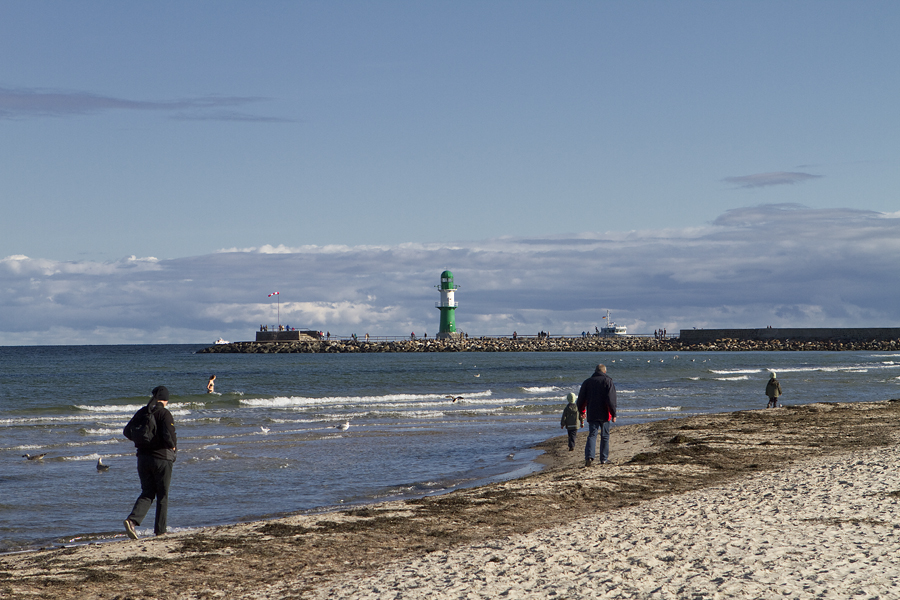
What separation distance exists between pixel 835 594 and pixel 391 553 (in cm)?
381

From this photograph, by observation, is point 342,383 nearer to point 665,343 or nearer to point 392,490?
point 392,490

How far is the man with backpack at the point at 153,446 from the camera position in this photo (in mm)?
8516

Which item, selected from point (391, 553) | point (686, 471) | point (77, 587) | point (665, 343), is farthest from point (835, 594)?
point (665, 343)

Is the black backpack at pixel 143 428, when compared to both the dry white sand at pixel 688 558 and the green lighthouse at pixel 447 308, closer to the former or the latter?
the dry white sand at pixel 688 558

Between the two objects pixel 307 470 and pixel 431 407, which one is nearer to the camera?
pixel 307 470

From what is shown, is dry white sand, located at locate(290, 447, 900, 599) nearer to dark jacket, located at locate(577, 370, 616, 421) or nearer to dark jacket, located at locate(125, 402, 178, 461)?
dark jacket, located at locate(125, 402, 178, 461)

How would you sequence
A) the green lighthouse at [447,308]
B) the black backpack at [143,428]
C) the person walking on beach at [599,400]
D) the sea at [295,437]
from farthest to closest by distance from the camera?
the green lighthouse at [447,308] → the person walking on beach at [599,400] → the sea at [295,437] → the black backpack at [143,428]

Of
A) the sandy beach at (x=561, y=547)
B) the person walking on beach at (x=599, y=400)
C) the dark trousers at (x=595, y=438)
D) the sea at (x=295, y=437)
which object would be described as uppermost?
the person walking on beach at (x=599, y=400)

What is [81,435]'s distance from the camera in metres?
21.1

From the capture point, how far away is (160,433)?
8.60 m

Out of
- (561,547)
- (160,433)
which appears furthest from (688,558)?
(160,433)

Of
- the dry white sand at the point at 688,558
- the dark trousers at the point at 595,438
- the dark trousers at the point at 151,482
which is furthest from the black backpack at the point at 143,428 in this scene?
the dark trousers at the point at 595,438

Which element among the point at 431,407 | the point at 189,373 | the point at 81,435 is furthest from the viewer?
the point at 189,373

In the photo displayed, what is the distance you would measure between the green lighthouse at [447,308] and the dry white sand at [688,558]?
7903 cm
